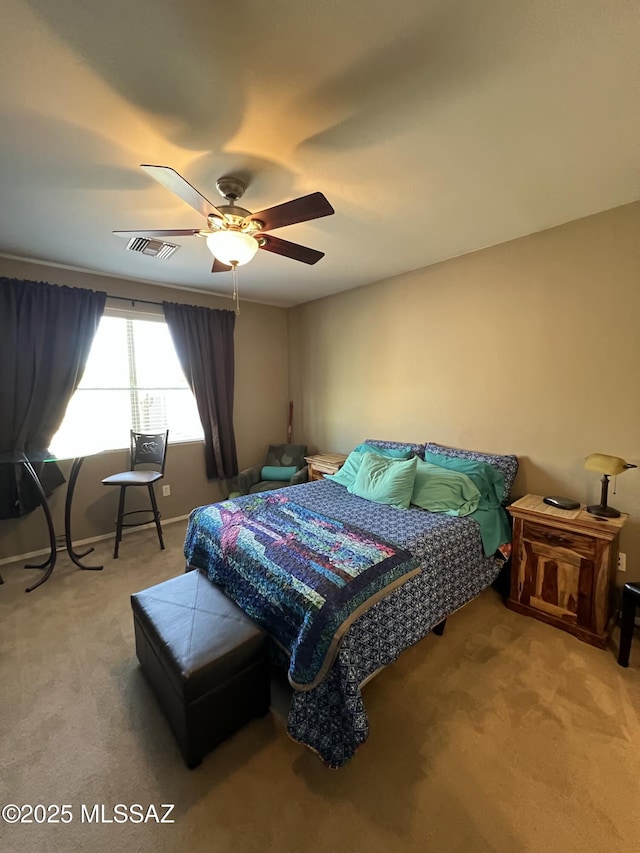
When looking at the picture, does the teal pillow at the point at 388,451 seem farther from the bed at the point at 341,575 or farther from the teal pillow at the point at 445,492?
the bed at the point at 341,575

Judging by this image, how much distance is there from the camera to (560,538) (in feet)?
7.21

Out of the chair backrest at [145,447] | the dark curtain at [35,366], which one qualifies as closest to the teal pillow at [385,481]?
the chair backrest at [145,447]

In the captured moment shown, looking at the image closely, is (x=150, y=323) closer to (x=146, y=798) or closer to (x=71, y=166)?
(x=71, y=166)

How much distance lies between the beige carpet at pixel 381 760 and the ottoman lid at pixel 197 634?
365mm

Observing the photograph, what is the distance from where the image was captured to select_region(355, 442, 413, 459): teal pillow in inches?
127

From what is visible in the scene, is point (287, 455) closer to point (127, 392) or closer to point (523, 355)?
point (127, 392)

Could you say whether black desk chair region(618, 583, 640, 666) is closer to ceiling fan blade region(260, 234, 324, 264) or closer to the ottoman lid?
the ottoman lid

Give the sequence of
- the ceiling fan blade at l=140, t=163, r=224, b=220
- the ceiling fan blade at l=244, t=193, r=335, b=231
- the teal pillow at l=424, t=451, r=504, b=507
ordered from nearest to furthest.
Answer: the ceiling fan blade at l=140, t=163, r=224, b=220 → the ceiling fan blade at l=244, t=193, r=335, b=231 → the teal pillow at l=424, t=451, r=504, b=507

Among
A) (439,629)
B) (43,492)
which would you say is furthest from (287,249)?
(43,492)

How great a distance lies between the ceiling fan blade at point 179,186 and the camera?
4.48 ft

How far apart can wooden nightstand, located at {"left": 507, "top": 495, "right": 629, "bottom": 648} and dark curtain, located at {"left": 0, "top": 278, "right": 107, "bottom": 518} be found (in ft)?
12.4

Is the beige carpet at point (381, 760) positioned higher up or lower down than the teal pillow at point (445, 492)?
lower down

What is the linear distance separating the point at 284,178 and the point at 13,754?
9.68ft

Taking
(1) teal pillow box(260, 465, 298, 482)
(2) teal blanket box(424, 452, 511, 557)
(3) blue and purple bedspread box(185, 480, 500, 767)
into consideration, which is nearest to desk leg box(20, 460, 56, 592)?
(3) blue and purple bedspread box(185, 480, 500, 767)
